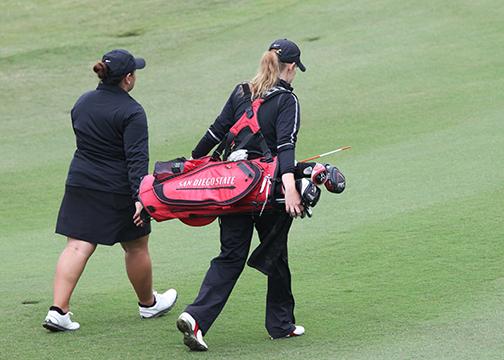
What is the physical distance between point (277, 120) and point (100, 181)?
1309mm

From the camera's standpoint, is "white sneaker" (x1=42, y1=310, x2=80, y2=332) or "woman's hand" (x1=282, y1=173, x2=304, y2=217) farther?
"white sneaker" (x1=42, y1=310, x2=80, y2=332)

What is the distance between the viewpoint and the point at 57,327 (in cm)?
736

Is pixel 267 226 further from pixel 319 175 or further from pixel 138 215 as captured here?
pixel 138 215

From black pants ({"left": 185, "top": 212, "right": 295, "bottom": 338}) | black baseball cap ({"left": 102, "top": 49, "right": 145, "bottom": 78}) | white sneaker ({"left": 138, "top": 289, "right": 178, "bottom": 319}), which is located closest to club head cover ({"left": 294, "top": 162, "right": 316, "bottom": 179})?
black pants ({"left": 185, "top": 212, "right": 295, "bottom": 338})

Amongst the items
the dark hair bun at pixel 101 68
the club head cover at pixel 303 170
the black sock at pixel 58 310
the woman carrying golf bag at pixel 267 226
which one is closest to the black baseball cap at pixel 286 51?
the woman carrying golf bag at pixel 267 226

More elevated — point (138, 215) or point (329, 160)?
point (138, 215)

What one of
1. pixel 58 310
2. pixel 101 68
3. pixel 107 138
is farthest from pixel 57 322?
pixel 101 68

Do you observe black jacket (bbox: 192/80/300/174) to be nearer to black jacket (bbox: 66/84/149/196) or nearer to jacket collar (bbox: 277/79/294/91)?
jacket collar (bbox: 277/79/294/91)

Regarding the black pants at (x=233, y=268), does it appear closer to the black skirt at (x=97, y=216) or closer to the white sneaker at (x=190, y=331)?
the white sneaker at (x=190, y=331)

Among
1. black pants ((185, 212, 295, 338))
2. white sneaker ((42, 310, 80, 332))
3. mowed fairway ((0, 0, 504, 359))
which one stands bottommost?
mowed fairway ((0, 0, 504, 359))

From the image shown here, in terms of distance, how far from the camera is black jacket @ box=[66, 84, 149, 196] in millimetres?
7219

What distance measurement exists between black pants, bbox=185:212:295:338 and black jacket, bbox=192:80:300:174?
18.1 inches

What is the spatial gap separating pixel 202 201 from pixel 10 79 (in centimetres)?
1081

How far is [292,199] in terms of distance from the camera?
6.60 metres
